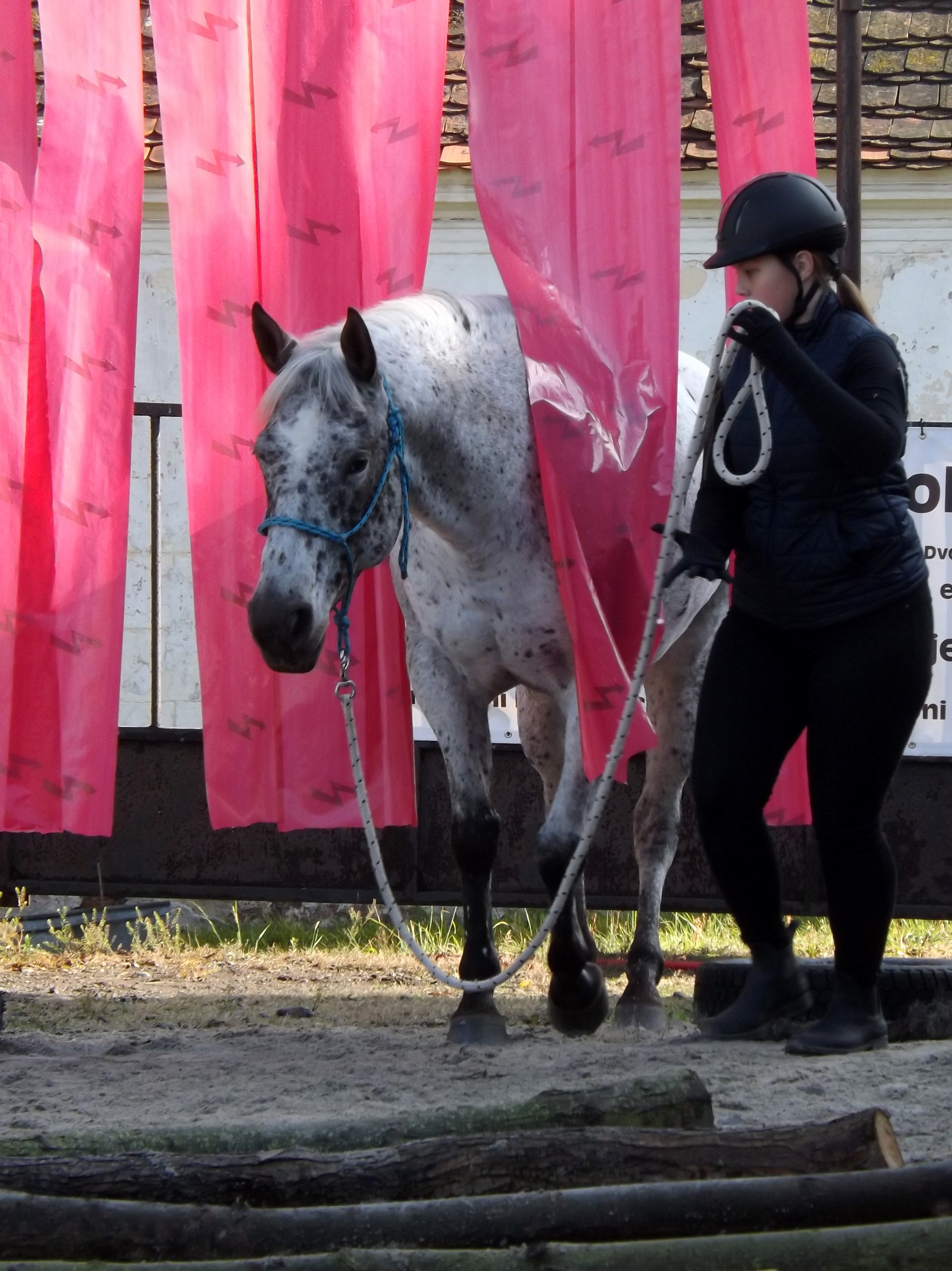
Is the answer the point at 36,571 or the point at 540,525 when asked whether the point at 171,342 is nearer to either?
the point at 36,571

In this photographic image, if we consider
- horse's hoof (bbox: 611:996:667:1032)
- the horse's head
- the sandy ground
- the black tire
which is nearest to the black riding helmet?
the horse's head

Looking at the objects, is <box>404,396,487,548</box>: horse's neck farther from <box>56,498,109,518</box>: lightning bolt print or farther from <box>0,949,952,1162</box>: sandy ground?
<box>0,949,952,1162</box>: sandy ground

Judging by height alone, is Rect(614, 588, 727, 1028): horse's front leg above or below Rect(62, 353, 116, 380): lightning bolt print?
below

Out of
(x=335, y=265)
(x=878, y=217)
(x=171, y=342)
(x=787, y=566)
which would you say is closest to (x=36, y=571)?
(x=335, y=265)

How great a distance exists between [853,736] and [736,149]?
6.61ft

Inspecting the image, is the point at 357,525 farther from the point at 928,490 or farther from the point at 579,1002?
the point at 928,490

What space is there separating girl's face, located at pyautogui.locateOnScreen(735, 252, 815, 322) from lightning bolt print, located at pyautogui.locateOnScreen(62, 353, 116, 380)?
1.94 meters

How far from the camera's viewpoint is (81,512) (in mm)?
4543

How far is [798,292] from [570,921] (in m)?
1.71

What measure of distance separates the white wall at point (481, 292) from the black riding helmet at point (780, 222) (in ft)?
14.8

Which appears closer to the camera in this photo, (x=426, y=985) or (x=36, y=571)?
(x=36, y=571)

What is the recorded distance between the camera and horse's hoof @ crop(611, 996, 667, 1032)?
453cm

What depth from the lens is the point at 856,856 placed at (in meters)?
3.54

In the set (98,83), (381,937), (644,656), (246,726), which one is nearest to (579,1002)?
(644,656)
